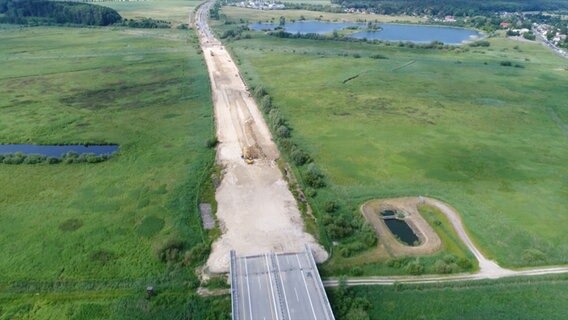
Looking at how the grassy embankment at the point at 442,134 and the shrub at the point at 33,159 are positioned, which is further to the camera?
→ the shrub at the point at 33,159

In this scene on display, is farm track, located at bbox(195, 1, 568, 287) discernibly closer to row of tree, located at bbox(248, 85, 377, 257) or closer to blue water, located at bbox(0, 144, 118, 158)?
row of tree, located at bbox(248, 85, 377, 257)

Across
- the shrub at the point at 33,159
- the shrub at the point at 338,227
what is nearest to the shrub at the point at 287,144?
the shrub at the point at 338,227

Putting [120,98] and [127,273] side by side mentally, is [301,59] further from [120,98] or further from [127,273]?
[127,273]

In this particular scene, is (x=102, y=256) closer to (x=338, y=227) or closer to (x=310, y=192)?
(x=338, y=227)

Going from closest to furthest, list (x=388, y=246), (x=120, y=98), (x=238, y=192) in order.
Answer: (x=388, y=246) → (x=238, y=192) → (x=120, y=98)

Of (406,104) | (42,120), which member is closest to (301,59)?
(406,104)

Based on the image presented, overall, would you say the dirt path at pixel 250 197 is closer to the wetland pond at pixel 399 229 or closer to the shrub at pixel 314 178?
the shrub at pixel 314 178

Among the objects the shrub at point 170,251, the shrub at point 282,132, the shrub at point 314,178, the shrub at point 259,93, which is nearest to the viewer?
the shrub at point 170,251

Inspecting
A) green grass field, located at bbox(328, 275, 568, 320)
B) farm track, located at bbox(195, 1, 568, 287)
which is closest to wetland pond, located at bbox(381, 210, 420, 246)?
farm track, located at bbox(195, 1, 568, 287)
